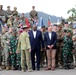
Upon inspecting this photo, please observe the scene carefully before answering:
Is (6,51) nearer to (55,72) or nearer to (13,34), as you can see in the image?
(13,34)

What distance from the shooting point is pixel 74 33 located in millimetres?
17562

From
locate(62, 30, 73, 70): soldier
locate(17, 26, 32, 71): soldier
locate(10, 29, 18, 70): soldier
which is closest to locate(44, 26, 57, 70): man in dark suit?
locate(62, 30, 73, 70): soldier

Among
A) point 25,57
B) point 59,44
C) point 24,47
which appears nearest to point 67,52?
point 59,44

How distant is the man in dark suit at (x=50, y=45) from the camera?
17.0m

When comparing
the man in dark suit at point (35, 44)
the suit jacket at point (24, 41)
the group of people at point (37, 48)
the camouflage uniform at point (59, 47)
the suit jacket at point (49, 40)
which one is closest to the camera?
the suit jacket at point (24, 41)

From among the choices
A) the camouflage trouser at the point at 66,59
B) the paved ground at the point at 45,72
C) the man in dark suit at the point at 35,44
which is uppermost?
the man in dark suit at the point at 35,44

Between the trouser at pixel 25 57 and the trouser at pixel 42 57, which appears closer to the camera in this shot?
the trouser at pixel 25 57

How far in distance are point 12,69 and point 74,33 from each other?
3.27 metres

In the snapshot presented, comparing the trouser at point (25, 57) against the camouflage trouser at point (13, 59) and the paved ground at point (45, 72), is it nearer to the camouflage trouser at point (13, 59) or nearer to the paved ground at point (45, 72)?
the paved ground at point (45, 72)

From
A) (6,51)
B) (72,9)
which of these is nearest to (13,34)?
(6,51)

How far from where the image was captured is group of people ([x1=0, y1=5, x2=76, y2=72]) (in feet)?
54.6

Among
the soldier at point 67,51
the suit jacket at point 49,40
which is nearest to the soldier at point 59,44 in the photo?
the soldier at point 67,51

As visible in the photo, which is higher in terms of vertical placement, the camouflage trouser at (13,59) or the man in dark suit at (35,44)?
the man in dark suit at (35,44)

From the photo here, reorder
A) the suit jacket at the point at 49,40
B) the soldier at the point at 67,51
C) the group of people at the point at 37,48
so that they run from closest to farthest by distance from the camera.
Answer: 1. the group of people at the point at 37,48
2. the suit jacket at the point at 49,40
3. the soldier at the point at 67,51
